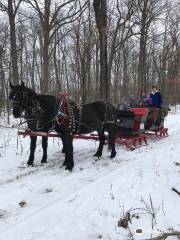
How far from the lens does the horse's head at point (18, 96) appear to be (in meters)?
7.93

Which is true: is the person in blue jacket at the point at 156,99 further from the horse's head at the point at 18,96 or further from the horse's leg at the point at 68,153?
the horse's head at the point at 18,96

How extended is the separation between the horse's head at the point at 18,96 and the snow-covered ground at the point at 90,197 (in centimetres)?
146

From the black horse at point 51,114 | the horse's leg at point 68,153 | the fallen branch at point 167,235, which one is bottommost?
the fallen branch at point 167,235

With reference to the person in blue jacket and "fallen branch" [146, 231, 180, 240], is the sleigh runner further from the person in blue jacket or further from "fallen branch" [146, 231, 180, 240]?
"fallen branch" [146, 231, 180, 240]

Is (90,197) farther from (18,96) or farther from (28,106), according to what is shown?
(18,96)

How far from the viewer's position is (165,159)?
8.38 meters

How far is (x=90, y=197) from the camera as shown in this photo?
19.2 ft

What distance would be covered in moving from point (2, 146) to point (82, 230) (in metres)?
7.24

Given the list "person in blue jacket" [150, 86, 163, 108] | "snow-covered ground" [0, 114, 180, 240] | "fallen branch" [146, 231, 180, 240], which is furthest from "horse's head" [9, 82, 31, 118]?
"person in blue jacket" [150, 86, 163, 108]

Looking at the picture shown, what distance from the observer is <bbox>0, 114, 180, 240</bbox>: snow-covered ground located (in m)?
4.84

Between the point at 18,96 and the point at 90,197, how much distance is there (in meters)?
3.20

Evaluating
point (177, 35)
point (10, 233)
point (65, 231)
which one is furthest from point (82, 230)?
point (177, 35)

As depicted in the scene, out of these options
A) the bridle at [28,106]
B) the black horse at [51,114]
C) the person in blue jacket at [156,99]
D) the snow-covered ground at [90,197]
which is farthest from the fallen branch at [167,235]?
the person in blue jacket at [156,99]

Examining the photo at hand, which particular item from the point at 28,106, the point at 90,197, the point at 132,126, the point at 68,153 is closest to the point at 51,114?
the point at 28,106
